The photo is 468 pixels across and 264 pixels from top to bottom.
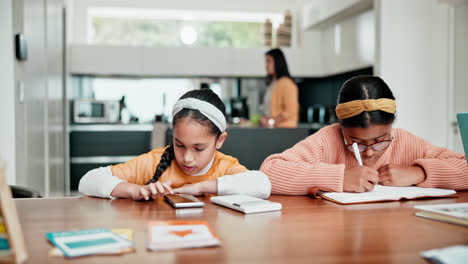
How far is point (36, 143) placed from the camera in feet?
10.2

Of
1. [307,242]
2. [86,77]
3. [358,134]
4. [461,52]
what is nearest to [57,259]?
[307,242]

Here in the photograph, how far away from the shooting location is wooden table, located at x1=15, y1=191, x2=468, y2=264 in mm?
727

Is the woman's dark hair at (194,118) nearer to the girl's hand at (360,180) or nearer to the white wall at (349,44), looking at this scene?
the girl's hand at (360,180)

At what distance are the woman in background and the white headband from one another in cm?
207

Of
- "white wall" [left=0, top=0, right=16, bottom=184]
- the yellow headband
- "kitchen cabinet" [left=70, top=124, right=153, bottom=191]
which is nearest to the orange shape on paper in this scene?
the yellow headband

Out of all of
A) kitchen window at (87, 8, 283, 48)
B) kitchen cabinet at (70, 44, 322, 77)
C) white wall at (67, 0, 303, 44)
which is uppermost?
white wall at (67, 0, 303, 44)

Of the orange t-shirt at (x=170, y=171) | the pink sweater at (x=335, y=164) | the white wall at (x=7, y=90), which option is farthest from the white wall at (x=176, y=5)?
the pink sweater at (x=335, y=164)

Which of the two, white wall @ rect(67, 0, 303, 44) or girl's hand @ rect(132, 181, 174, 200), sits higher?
white wall @ rect(67, 0, 303, 44)

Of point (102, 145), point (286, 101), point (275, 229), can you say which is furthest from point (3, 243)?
point (102, 145)

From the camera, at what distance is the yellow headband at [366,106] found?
1398mm

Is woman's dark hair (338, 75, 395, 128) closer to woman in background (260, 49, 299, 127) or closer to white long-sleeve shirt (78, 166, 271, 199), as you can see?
white long-sleeve shirt (78, 166, 271, 199)

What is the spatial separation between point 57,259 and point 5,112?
1986 mm

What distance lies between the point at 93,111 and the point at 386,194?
4.45 m

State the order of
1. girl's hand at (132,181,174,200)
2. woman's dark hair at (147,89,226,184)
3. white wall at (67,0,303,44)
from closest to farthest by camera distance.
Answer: girl's hand at (132,181,174,200) → woman's dark hair at (147,89,226,184) → white wall at (67,0,303,44)
